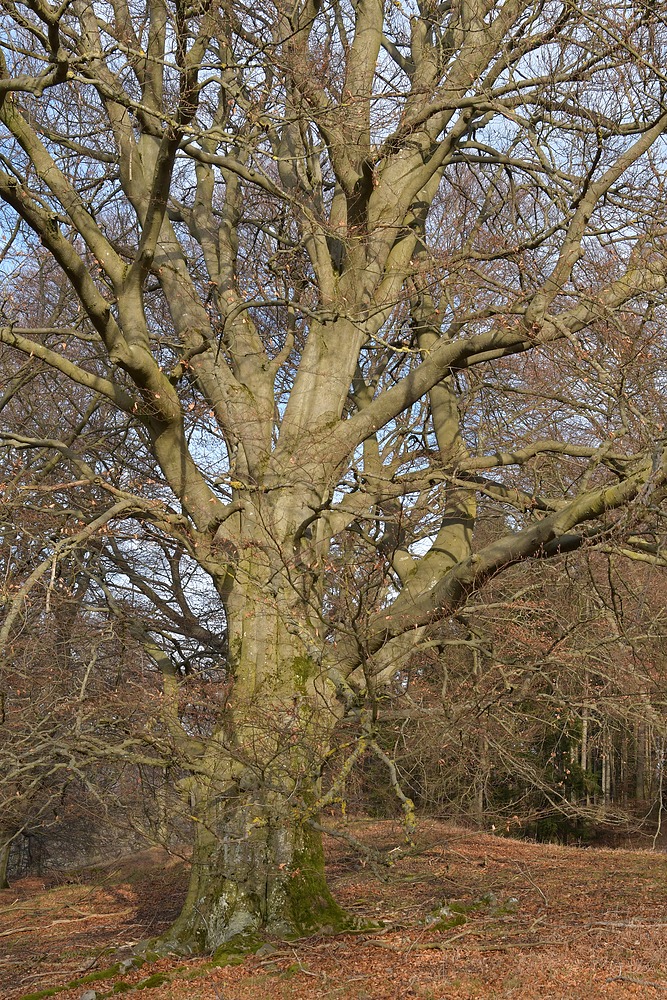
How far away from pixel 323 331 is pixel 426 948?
5.39 metres

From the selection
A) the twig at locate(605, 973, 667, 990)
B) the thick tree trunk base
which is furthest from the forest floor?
the thick tree trunk base

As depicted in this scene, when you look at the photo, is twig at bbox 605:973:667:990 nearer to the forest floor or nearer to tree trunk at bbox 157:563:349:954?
the forest floor

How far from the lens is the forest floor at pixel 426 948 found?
5316 millimetres

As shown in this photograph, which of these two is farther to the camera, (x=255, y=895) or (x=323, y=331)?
(x=323, y=331)

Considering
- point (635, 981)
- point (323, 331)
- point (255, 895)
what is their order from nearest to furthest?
1. point (635, 981)
2. point (255, 895)
3. point (323, 331)

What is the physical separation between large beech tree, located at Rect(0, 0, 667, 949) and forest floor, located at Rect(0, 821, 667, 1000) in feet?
1.94

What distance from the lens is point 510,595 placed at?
8398mm

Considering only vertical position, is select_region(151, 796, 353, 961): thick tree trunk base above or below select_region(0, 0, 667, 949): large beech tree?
below

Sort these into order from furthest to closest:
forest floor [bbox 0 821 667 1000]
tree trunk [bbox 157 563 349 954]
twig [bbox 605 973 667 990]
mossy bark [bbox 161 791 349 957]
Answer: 1. mossy bark [bbox 161 791 349 957]
2. tree trunk [bbox 157 563 349 954]
3. forest floor [bbox 0 821 667 1000]
4. twig [bbox 605 973 667 990]

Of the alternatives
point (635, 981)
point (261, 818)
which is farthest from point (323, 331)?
point (635, 981)

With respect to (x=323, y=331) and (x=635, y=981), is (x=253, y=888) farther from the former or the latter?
(x=323, y=331)

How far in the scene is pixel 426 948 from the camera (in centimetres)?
642

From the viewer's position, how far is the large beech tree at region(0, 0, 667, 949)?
650 cm

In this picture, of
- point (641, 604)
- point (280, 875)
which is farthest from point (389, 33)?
point (280, 875)
